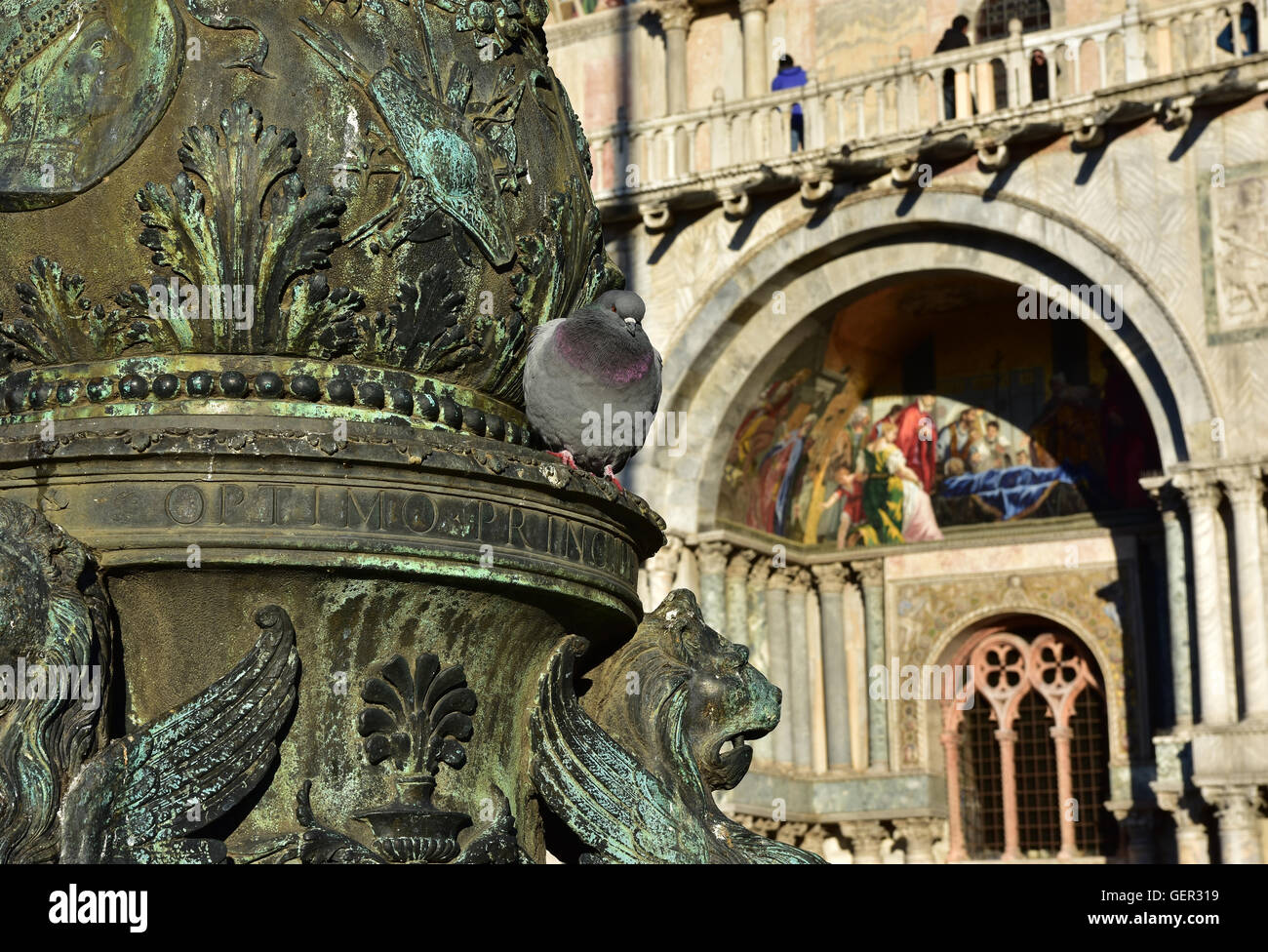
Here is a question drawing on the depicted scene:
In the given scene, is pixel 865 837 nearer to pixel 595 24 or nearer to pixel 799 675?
pixel 799 675

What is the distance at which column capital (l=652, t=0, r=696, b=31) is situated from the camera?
68.6 feet

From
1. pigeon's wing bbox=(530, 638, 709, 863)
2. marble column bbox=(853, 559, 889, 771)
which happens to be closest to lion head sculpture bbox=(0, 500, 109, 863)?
pigeon's wing bbox=(530, 638, 709, 863)

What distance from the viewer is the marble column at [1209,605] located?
15.9 meters

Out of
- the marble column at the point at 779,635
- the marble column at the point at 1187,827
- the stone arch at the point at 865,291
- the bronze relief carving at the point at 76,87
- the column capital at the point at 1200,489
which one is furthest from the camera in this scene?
the marble column at the point at 779,635

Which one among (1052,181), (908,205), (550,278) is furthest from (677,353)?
(550,278)

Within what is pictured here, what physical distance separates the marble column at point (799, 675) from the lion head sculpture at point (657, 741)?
15.7 metres

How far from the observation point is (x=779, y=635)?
19.9m

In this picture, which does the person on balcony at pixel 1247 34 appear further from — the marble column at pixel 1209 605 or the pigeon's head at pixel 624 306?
the pigeon's head at pixel 624 306

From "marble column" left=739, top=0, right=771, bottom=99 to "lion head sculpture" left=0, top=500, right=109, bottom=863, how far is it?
58.5 ft

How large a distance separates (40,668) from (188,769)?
0.90 ft

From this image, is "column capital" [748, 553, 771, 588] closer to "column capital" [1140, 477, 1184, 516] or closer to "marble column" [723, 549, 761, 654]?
"marble column" [723, 549, 761, 654]

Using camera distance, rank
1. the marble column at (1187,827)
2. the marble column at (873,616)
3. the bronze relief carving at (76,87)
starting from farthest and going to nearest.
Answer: the marble column at (873,616), the marble column at (1187,827), the bronze relief carving at (76,87)

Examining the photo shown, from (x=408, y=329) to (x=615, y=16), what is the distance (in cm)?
1889

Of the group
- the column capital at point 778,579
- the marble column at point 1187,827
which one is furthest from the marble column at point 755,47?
the marble column at point 1187,827
